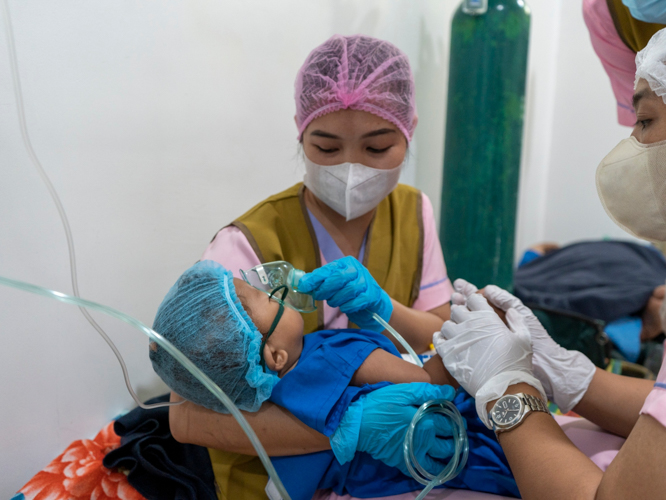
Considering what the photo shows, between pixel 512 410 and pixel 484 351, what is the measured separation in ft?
0.48

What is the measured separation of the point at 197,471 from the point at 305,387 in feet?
1.40

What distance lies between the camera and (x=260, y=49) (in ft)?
5.82

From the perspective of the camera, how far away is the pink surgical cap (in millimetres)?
1336

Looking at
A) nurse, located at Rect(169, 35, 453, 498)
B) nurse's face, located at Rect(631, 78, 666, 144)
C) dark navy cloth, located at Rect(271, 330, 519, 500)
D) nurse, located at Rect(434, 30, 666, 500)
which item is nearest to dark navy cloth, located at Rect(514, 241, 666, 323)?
nurse, located at Rect(169, 35, 453, 498)

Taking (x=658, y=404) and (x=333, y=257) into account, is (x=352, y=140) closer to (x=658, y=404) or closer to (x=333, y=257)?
(x=333, y=257)

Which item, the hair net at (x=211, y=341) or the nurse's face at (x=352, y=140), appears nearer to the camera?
the hair net at (x=211, y=341)

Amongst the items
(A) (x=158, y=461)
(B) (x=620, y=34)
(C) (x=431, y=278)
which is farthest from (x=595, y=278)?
(A) (x=158, y=461)

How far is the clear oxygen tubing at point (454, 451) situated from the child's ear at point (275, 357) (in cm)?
32

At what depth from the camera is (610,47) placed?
1.45 meters

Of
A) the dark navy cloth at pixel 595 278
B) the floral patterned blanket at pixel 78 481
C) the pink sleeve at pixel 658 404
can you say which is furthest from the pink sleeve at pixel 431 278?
the dark navy cloth at pixel 595 278

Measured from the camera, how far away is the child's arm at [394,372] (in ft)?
3.90

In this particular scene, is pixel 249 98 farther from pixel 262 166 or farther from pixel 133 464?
pixel 133 464

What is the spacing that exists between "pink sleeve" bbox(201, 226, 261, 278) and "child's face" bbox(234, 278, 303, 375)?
144mm

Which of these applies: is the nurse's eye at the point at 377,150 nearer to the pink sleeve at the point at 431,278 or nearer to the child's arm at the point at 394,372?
the pink sleeve at the point at 431,278
